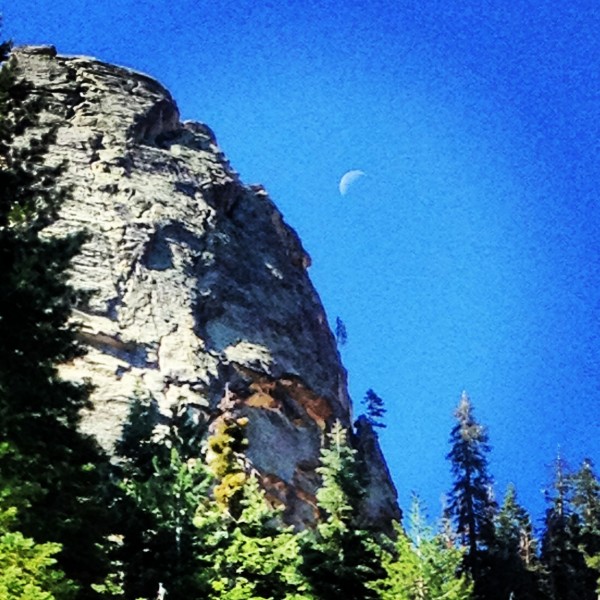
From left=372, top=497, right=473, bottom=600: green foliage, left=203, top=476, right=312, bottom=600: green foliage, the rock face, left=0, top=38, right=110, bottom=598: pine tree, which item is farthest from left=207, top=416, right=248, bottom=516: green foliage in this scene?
the rock face

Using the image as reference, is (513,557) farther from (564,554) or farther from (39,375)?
(39,375)

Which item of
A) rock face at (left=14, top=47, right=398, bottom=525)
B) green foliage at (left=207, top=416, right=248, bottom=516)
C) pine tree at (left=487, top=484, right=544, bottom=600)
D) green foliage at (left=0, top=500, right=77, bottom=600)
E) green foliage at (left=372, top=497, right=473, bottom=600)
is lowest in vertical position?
green foliage at (left=0, top=500, right=77, bottom=600)

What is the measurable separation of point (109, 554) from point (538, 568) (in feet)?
139

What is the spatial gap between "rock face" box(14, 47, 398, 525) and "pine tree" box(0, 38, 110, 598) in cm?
2769

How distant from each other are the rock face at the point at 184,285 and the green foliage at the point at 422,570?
24.2 meters

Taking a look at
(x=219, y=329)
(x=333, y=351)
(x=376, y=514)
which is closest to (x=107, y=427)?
(x=219, y=329)

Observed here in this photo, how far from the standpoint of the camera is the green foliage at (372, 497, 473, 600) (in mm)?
21438

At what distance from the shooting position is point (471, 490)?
5431cm

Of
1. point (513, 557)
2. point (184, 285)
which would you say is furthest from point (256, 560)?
point (184, 285)

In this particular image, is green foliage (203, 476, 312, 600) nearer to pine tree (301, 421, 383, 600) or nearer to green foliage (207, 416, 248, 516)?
pine tree (301, 421, 383, 600)

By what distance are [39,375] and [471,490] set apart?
42220 mm

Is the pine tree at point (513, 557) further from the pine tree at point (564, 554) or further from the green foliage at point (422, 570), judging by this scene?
the green foliage at point (422, 570)

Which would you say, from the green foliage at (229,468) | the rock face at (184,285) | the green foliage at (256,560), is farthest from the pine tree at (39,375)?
the rock face at (184,285)

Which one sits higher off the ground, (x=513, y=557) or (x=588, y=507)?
(x=588, y=507)
